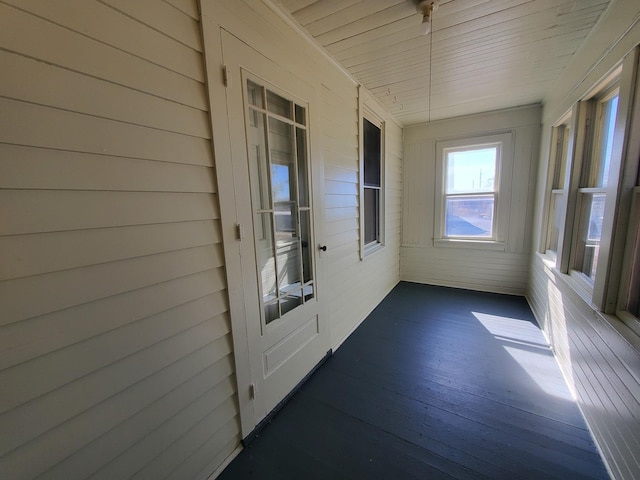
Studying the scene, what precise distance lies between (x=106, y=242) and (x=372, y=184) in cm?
287

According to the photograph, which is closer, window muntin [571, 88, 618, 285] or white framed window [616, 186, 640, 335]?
white framed window [616, 186, 640, 335]

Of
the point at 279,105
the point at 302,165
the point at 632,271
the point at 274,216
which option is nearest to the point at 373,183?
the point at 302,165

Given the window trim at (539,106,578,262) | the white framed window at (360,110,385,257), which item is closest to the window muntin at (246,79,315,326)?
the white framed window at (360,110,385,257)

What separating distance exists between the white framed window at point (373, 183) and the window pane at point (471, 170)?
121 cm

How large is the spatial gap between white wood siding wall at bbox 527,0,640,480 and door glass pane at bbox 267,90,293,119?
1831 mm

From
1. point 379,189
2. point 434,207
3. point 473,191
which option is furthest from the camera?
point 434,207

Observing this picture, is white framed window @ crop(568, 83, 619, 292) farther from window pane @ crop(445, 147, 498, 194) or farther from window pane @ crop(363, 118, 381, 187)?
window pane @ crop(363, 118, 381, 187)

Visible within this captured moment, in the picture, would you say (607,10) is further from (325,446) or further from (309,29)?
(325,446)

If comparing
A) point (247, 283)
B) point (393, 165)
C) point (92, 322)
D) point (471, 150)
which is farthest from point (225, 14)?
point (471, 150)

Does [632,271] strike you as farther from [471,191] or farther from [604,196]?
[471,191]

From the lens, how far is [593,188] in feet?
6.01

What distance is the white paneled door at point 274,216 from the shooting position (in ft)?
4.56

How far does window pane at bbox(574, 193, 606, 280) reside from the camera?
5.88 feet

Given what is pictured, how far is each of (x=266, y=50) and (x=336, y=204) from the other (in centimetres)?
123
